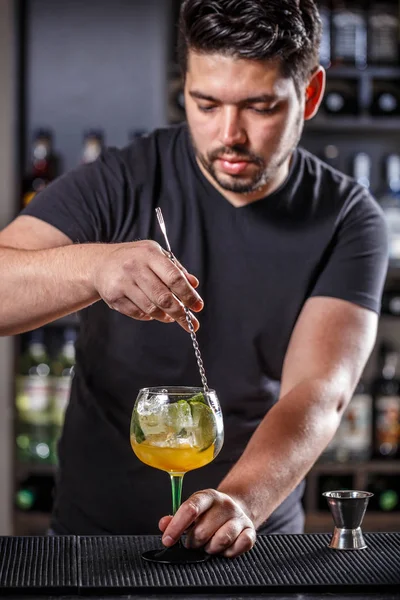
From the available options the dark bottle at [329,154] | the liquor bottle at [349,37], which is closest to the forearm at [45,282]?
the dark bottle at [329,154]

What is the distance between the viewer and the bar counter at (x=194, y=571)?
45.3 inches

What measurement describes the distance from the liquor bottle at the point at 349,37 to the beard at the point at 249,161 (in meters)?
1.55

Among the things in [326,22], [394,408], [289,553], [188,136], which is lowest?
[394,408]

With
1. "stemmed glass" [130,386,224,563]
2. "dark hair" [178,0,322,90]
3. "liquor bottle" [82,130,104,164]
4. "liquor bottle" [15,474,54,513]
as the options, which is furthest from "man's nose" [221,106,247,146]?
"liquor bottle" [15,474,54,513]

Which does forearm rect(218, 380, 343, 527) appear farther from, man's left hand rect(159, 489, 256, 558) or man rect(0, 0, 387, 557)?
man's left hand rect(159, 489, 256, 558)

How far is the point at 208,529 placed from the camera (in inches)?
52.1

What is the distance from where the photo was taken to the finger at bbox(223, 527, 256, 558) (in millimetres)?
1318

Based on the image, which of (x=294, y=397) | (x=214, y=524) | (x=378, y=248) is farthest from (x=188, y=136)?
(x=214, y=524)

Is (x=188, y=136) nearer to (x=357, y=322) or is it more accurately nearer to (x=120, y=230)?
(x=120, y=230)

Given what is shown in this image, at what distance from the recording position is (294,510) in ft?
6.54

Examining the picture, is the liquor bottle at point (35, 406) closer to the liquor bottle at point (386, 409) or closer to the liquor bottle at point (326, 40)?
the liquor bottle at point (386, 409)

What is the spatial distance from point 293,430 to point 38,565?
617 mm

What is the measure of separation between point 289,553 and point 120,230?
2.80ft

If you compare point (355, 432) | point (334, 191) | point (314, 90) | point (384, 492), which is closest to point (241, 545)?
point (334, 191)
